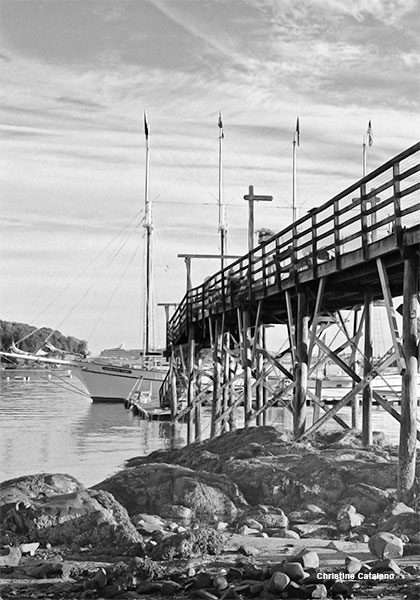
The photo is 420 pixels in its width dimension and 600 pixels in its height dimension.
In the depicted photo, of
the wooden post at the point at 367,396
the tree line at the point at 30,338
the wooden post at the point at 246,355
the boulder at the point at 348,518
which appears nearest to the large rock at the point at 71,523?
the boulder at the point at 348,518

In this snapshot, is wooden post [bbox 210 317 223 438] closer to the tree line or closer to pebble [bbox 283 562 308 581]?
pebble [bbox 283 562 308 581]

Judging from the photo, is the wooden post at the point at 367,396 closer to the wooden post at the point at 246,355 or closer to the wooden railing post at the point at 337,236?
the wooden railing post at the point at 337,236

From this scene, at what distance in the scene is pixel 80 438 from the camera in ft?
131

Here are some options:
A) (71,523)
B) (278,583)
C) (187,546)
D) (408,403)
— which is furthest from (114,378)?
(278,583)

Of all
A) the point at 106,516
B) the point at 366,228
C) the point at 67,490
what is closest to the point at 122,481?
the point at 67,490

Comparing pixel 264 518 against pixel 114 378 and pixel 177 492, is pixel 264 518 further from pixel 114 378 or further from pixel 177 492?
pixel 114 378

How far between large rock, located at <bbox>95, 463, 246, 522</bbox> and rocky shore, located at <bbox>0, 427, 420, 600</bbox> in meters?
0.02

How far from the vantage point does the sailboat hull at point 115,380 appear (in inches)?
2800

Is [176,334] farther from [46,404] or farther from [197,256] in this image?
[46,404]

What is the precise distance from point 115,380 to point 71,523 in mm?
62095

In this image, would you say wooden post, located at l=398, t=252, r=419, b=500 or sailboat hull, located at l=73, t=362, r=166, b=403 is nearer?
wooden post, located at l=398, t=252, r=419, b=500

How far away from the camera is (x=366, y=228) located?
14711 mm

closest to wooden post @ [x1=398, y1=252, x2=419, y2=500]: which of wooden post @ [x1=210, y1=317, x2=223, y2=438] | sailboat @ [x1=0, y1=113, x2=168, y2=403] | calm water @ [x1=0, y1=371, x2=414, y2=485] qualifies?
calm water @ [x1=0, y1=371, x2=414, y2=485]

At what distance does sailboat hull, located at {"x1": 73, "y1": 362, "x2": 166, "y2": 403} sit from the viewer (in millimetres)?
71125
